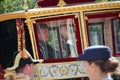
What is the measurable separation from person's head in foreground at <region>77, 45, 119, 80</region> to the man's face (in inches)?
200

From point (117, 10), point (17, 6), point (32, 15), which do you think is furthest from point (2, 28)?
point (17, 6)

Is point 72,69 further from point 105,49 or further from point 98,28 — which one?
point 105,49

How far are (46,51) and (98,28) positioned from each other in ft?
4.27

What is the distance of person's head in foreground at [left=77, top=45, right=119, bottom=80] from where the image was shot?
12.3 feet

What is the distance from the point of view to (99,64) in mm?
3771

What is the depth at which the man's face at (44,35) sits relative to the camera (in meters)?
8.94

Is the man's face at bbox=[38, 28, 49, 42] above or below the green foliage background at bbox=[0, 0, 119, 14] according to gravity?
above

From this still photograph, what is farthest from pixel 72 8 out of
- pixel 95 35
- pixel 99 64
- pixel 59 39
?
pixel 99 64

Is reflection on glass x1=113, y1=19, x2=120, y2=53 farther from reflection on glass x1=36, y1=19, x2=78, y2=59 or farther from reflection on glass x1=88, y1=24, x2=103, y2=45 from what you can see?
reflection on glass x1=36, y1=19, x2=78, y2=59

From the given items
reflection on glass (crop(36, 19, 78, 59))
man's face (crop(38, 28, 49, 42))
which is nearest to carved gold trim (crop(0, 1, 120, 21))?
reflection on glass (crop(36, 19, 78, 59))

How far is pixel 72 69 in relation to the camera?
897 centimetres

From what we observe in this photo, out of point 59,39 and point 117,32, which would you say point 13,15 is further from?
point 117,32

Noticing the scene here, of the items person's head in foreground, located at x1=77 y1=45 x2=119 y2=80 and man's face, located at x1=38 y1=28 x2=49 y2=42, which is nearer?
person's head in foreground, located at x1=77 y1=45 x2=119 y2=80

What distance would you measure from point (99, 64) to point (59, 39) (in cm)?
507
